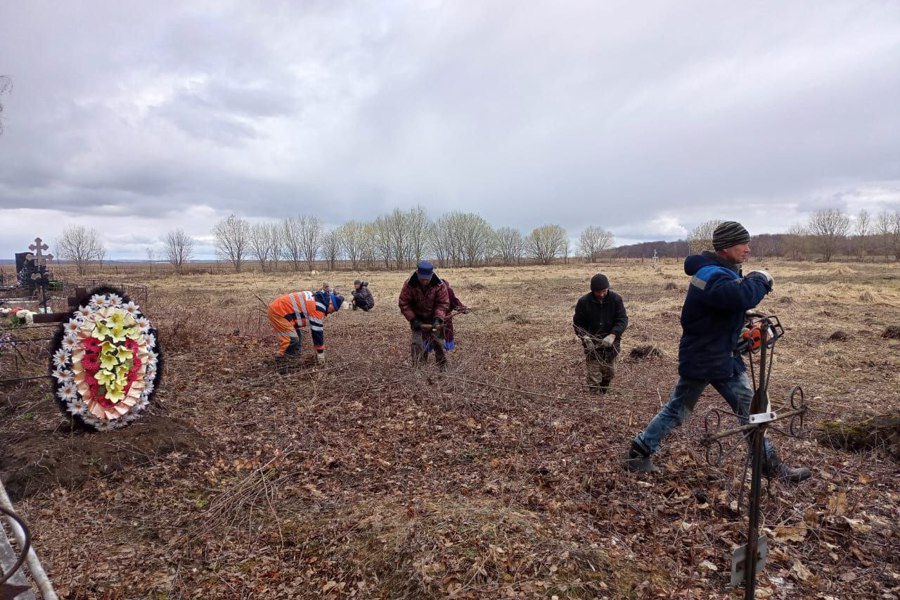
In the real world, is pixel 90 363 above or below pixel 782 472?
above

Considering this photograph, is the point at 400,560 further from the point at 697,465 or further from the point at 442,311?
the point at 442,311

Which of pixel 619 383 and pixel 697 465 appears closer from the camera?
pixel 697 465

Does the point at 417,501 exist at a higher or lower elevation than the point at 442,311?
lower

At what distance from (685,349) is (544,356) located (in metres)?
5.60

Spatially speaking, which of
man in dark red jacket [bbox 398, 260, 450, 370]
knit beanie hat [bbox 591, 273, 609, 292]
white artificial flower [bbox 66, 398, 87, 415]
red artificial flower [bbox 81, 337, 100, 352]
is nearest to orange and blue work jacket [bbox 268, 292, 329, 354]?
man in dark red jacket [bbox 398, 260, 450, 370]

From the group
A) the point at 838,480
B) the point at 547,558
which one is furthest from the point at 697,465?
the point at 547,558

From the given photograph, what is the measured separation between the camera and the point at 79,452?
13.9ft

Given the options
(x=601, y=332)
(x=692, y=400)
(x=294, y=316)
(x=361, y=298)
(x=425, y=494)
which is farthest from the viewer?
(x=361, y=298)

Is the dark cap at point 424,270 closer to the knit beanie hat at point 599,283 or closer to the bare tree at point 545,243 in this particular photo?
the knit beanie hat at point 599,283

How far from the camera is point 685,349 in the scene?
3.56 meters

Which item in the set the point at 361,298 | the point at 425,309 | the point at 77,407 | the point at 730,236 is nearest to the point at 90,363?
the point at 77,407

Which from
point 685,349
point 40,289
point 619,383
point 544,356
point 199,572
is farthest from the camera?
point 40,289

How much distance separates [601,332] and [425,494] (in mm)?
3435

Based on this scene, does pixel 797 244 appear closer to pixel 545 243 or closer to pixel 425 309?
pixel 545 243
